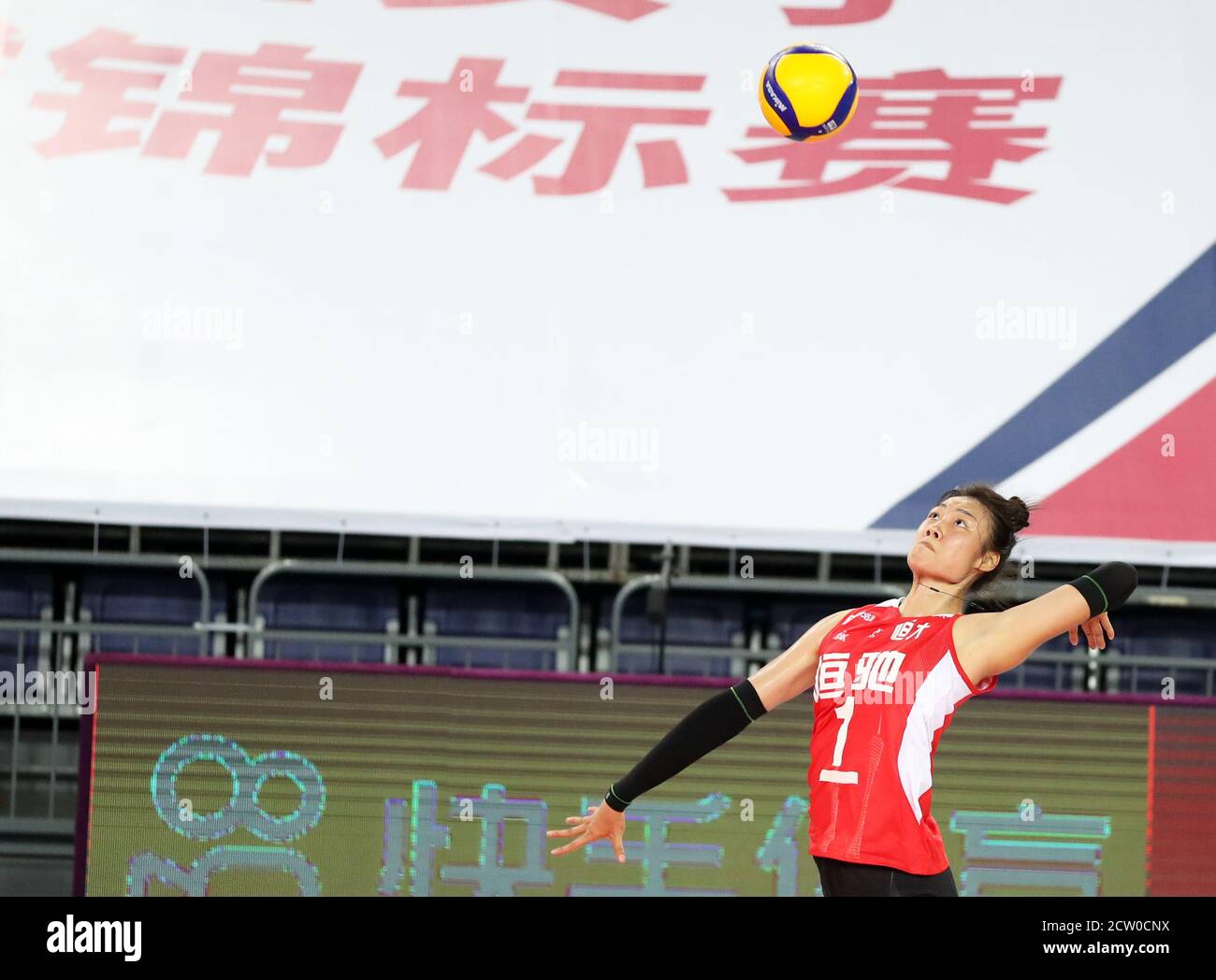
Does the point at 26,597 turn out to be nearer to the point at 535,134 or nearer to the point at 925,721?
the point at 535,134

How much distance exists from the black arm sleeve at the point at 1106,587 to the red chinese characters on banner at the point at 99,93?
528 centimetres

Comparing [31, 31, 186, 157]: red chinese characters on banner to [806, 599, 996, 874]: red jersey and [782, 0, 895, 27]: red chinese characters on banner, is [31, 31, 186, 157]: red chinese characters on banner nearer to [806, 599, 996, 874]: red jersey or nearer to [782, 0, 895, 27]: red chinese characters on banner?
[782, 0, 895, 27]: red chinese characters on banner

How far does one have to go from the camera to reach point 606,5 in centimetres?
768

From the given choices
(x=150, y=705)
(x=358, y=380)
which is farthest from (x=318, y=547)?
(x=150, y=705)

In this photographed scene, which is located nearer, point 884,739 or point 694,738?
point 884,739

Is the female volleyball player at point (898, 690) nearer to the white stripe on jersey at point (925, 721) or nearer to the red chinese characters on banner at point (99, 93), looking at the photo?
the white stripe on jersey at point (925, 721)

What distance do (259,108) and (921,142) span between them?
3322mm

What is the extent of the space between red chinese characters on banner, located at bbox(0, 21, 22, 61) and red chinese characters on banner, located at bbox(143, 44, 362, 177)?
2.67 ft

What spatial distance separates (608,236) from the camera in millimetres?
7453

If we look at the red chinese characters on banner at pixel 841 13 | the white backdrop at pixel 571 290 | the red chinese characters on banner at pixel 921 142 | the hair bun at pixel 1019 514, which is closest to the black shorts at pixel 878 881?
the hair bun at pixel 1019 514

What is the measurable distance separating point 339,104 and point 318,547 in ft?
7.80

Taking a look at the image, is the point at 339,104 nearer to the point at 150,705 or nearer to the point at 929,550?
the point at 150,705

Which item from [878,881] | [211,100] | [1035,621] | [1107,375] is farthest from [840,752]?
[211,100]

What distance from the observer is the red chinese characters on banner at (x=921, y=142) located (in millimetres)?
7535
